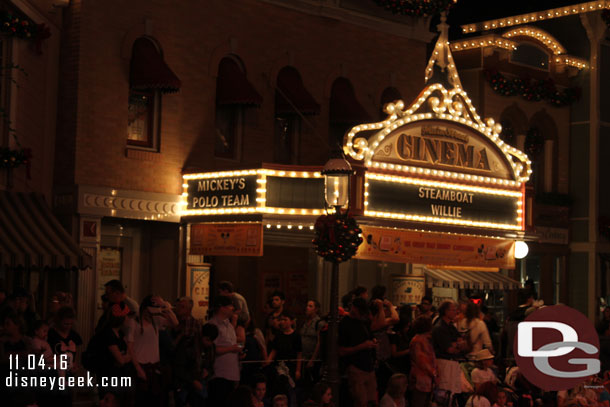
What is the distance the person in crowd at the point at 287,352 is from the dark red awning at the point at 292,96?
8.14m

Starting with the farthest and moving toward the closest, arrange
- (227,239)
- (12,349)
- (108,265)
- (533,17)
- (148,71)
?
(533,17), (108,265), (227,239), (148,71), (12,349)

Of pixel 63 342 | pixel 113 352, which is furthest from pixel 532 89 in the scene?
pixel 63 342

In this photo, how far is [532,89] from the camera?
30.4 meters

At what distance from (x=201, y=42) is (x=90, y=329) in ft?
20.3

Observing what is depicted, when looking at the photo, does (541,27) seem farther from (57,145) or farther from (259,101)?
(57,145)

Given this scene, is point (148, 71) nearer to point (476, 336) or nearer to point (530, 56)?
point (476, 336)

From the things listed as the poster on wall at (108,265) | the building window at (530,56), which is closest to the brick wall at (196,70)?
the poster on wall at (108,265)

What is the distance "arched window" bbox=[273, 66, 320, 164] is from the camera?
22.8 m

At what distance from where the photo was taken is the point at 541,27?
3291cm

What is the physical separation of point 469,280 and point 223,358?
1398 centimetres

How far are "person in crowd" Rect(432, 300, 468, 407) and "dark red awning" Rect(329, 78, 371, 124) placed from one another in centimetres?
867

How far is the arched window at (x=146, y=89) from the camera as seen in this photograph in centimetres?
1995

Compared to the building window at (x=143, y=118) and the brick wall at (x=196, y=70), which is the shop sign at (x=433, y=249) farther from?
the building window at (x=143, y=118)

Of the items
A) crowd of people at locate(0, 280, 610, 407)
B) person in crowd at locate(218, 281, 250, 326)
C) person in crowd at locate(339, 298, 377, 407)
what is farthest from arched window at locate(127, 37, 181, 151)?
person in crowd at locate(339, 298, 377, 407)
